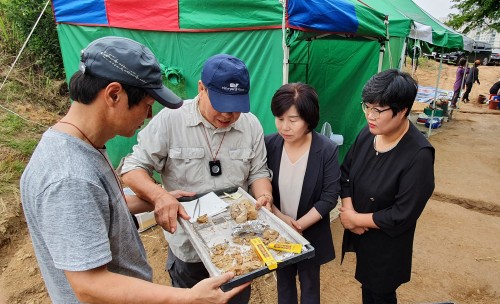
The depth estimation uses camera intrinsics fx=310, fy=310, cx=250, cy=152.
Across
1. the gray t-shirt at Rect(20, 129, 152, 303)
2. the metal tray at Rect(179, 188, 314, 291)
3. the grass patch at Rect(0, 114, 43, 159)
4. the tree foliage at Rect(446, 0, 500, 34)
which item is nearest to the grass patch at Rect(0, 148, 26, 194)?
the grass patch at Rect(0, 114, 43, 159)

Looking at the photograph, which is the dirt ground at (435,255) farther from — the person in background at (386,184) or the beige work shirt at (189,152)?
the beige work shirt at (189,152)

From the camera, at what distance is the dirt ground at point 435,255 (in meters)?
2.98

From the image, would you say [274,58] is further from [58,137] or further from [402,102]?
[58,137]

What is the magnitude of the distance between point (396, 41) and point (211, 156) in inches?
221

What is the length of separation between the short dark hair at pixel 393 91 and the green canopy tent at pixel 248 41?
5.44ft

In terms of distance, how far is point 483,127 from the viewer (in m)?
9.79

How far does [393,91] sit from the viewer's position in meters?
1.66

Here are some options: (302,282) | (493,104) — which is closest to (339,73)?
(302,282)

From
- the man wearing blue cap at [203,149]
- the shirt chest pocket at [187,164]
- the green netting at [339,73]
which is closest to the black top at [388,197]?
the man wearing blue cap at [203,149]

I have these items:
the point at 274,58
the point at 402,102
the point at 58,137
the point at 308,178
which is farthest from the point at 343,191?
the point at 274,58

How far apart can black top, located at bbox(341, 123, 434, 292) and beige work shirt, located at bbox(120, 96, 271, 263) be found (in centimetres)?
71

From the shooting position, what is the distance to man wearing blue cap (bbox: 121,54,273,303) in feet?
5.41

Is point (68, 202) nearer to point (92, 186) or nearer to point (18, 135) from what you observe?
point (92, 186)

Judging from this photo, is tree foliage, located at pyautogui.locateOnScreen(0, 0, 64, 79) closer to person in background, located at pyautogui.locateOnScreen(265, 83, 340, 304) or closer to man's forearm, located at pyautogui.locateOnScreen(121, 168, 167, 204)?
man's forearm, located at pyautogui.locateOnScreen(121, 168, 167, 204)
